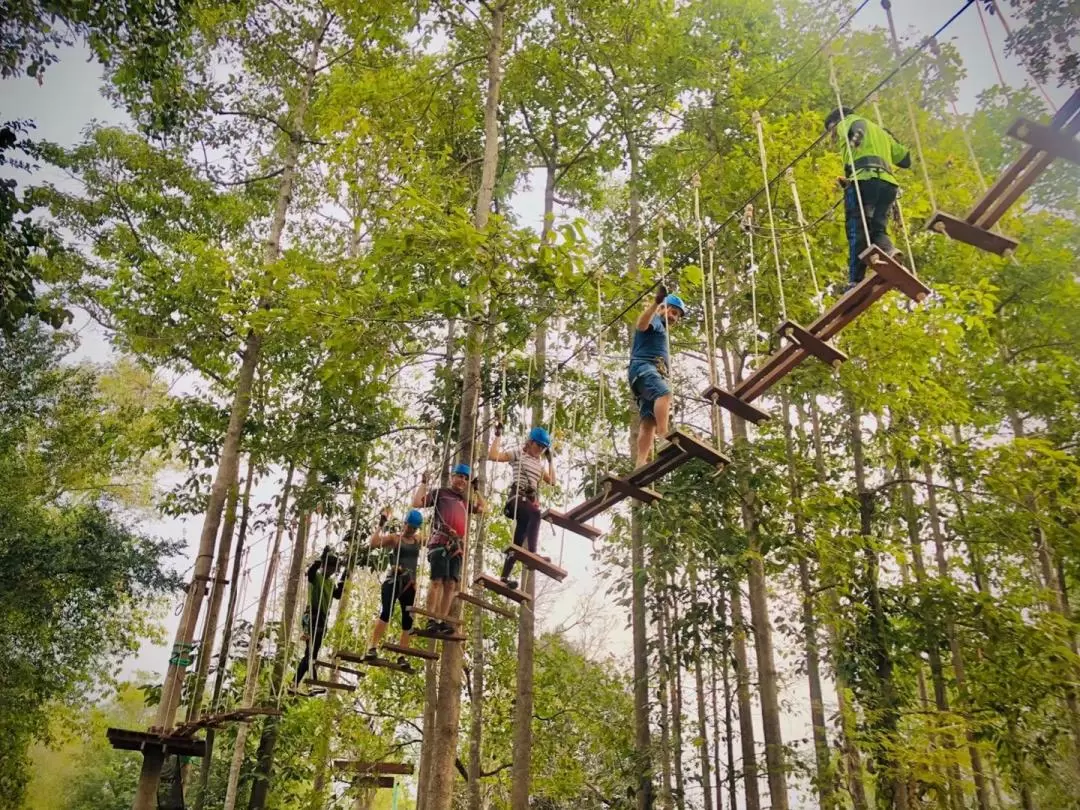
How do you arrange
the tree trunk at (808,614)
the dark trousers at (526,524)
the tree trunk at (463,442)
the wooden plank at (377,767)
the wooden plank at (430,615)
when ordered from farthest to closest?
1. the wooden plank at (377,767)
2. the tree trunk at (808,614)
3. the dark trousers at (526,524)
4. the tree trunk at (463,442)
5. the wooden plank at (430,615)

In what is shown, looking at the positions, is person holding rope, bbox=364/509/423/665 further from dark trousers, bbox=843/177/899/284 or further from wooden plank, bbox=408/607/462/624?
dark trousers, bbox=843/177/899/284

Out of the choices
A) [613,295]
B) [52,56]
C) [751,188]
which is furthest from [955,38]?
[52,56]

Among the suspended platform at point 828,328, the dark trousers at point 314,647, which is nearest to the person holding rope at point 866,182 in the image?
the suspended platform at point 828,328

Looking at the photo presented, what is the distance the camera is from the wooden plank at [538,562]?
17.2ft

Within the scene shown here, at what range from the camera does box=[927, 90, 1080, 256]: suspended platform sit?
3.06m

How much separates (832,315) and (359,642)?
9689 mm

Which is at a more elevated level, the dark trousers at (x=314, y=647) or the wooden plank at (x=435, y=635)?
the dark trousers at (x=314, y=647)

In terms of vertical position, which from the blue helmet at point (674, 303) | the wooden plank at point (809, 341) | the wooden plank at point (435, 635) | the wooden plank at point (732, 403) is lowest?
the wooden plank at point (435, 635)

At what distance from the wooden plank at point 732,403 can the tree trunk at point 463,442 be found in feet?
8.10

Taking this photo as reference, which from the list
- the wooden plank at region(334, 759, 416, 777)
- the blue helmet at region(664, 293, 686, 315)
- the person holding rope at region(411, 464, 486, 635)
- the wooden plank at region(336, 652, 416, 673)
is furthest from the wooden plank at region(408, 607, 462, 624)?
the wooden plank at region(334, 759, 416, 777)

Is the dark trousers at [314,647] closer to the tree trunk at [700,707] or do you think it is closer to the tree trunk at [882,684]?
the tree trunk at [700,707]

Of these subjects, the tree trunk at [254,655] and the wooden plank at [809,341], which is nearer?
the wooden plank at [809,341]

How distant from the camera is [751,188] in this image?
806 cm

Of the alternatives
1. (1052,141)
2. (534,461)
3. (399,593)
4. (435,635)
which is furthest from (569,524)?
(1052,141)
